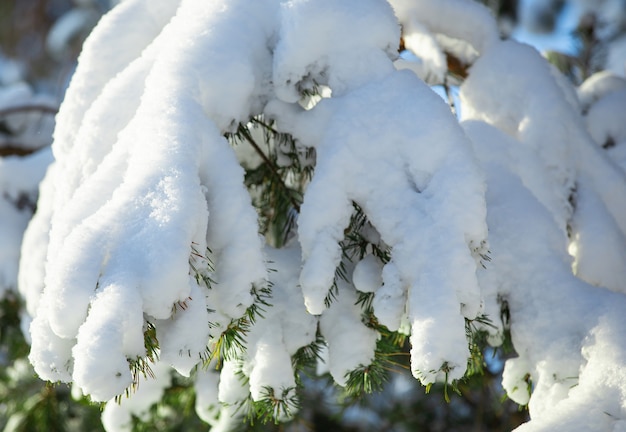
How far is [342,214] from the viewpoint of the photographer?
4.43 feet

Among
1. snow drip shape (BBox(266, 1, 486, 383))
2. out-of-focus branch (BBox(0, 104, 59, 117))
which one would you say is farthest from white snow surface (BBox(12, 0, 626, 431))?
out-of-focus branch (BBox(0, 104, 59, 117))

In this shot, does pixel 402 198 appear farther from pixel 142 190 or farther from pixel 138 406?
pixel 138 406

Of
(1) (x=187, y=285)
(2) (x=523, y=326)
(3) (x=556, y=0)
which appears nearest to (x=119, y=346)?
(1) (x=187, y=285)

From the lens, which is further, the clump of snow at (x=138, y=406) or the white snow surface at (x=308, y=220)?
the clump of snow at (x=138, y=406)

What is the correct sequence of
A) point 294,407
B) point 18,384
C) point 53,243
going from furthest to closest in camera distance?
point 18,384 < point 294,407 < point 53,243

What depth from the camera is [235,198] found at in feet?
4.12

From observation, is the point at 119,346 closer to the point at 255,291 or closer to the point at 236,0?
the point at 255,291

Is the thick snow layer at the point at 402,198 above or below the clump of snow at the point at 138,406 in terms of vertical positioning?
above

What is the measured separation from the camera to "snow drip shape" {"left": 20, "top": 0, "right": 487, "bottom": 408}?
106cm

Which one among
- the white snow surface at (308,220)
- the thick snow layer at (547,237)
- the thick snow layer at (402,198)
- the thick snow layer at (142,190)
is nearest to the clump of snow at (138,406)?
the white snow surface at (308,220)

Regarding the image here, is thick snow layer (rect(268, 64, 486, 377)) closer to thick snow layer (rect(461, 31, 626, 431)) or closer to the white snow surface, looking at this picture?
the white snow surface

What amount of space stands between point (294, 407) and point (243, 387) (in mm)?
151

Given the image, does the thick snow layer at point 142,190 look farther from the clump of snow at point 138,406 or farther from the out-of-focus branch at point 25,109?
the out-of-focus branch at point 25,109

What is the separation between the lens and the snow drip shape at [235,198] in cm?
106
